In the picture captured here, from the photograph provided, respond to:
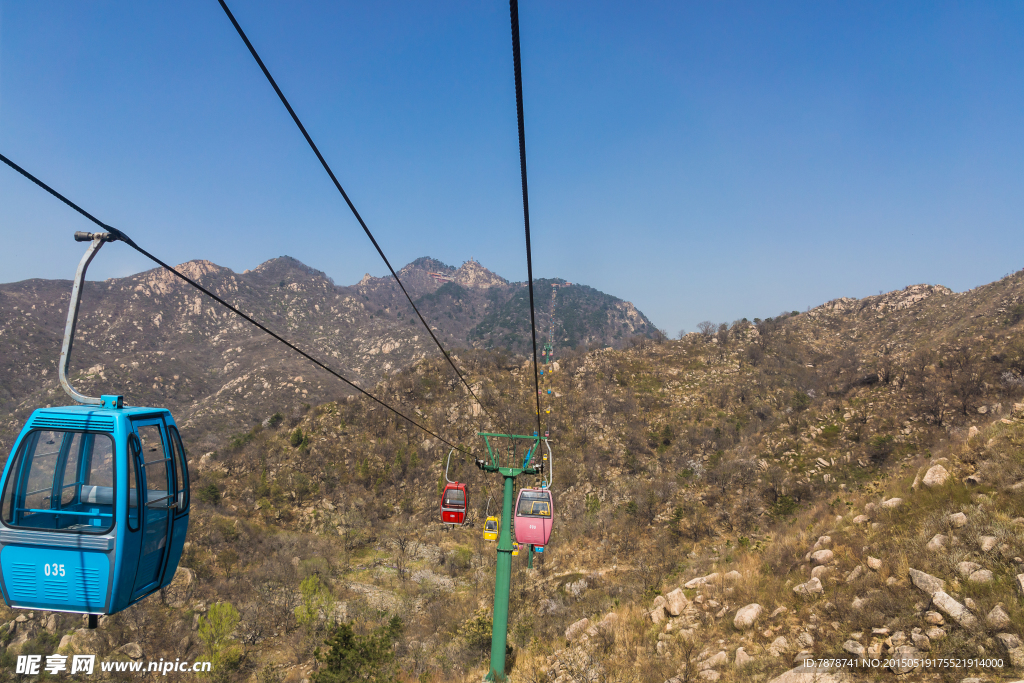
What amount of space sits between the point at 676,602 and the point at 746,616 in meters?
2.88

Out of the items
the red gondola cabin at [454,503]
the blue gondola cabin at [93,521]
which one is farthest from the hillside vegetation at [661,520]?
the blue gondola cabin at [93,521]

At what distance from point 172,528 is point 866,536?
16606 millimetres

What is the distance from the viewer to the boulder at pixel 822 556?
12680 mm

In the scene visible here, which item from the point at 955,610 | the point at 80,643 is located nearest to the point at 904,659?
the point at 955,610

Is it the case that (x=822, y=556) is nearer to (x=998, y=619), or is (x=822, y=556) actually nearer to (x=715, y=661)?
(x=715, y=661)

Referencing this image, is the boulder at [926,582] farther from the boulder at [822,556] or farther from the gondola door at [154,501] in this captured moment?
the gondola door at [154,501]

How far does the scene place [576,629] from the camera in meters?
16.0

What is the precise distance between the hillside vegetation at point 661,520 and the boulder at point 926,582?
0.22ft

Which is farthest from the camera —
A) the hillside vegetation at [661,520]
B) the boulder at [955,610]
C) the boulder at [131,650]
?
the boulder at [131,650]

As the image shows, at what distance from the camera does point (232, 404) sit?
78.8m

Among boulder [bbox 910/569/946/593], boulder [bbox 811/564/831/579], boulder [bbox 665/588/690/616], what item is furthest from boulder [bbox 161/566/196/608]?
boulder [bbox 910/569/946/593]

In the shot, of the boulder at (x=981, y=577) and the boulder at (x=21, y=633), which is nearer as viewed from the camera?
the boulder at (x=981, y=577)

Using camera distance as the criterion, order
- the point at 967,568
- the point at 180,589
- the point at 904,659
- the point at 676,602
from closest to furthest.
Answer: the point at 904,659
the point at 967,568
the point at 676,602
the point at 180,589

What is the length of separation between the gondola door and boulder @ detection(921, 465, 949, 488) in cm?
1848
